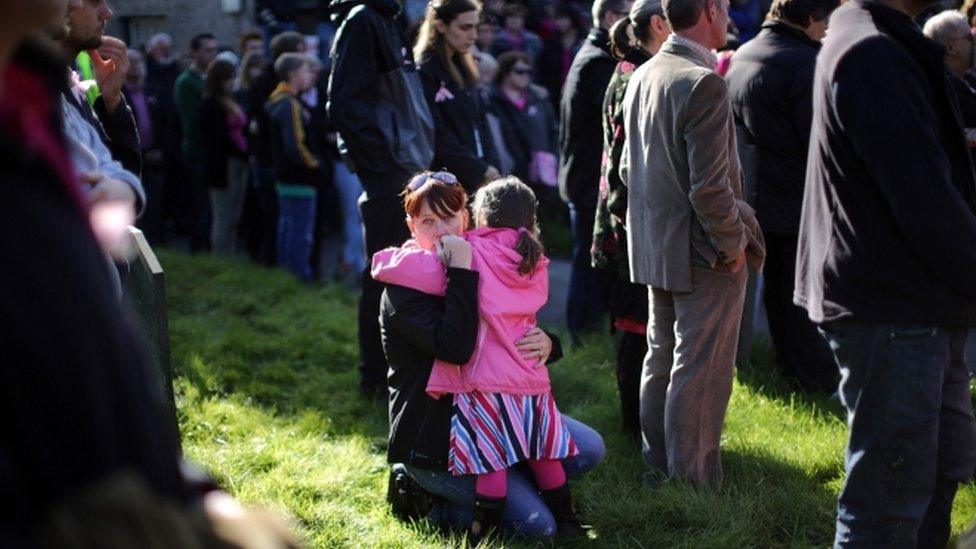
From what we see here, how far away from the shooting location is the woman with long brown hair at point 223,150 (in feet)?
34.4

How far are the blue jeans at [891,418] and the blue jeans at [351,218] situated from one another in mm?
6716

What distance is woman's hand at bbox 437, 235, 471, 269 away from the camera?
430 centimetres

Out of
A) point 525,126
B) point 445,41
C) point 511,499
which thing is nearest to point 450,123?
point 445,41

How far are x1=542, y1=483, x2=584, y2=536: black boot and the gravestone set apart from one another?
53.7 inches

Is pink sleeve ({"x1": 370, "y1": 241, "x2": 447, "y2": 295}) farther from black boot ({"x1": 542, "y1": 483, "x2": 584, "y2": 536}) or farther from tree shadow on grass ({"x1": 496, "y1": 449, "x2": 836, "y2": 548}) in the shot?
tree shadow on grass ({"x1": 496, "y1": 449, "x2": 836, "y2": 548})

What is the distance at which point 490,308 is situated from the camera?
14.2 ft

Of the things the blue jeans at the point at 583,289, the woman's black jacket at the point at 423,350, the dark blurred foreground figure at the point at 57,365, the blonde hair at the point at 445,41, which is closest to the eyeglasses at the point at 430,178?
the woman's black jacket at the point at 423,350

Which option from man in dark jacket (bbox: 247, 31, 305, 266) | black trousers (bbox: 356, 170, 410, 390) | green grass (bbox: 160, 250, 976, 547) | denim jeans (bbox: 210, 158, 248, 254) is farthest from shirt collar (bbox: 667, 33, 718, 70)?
denim jeans (bbox: 210, 158, 248, 254)

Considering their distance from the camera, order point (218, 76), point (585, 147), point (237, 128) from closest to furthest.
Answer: point (585, 147), point (218, 76), point (237, 128)

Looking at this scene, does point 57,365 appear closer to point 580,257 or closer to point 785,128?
point 785,128

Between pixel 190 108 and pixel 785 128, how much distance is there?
6.59m

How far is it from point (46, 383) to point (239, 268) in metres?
8.16

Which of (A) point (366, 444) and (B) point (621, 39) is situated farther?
(A) point (366, 444)

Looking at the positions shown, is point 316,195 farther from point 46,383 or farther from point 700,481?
point 46,383
